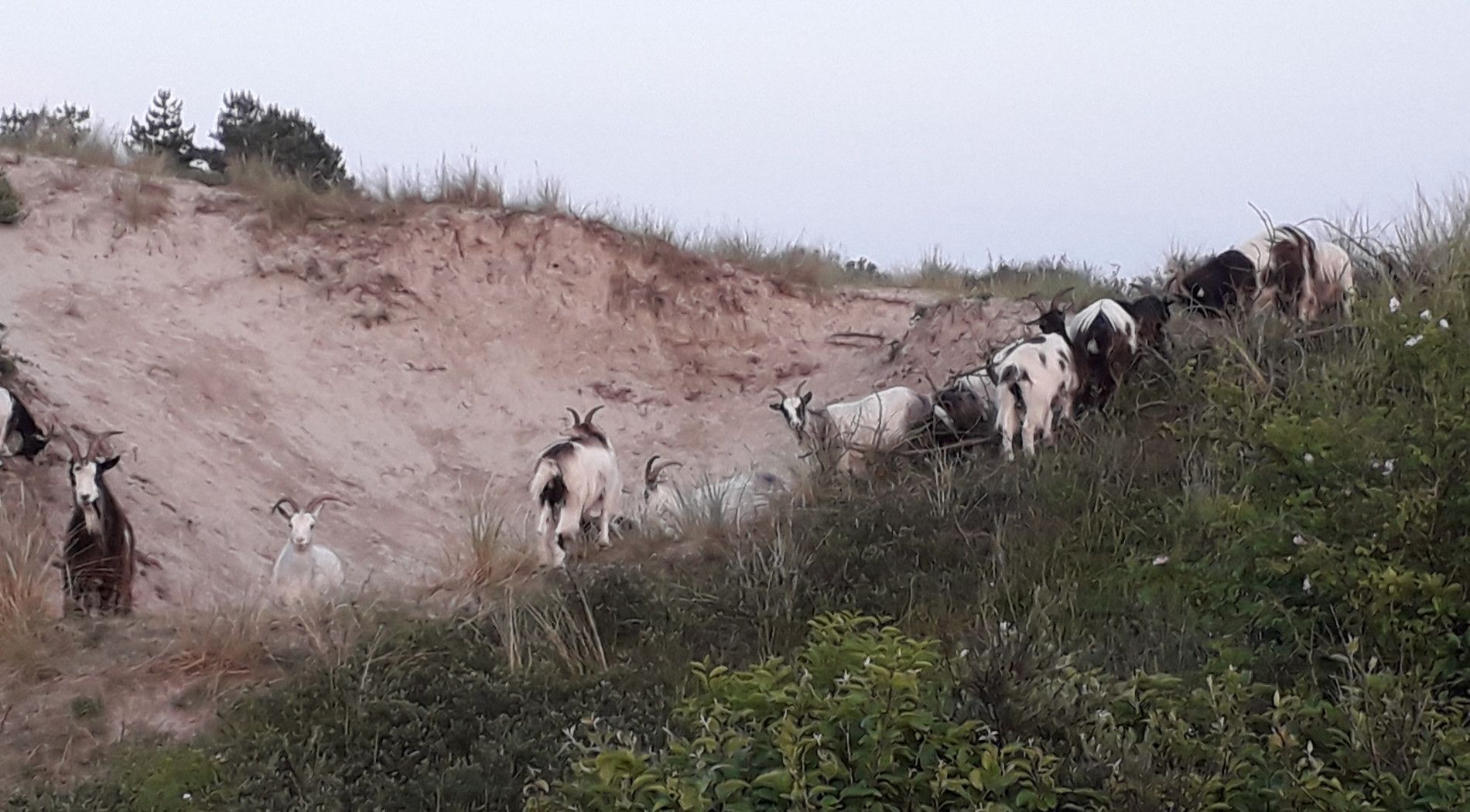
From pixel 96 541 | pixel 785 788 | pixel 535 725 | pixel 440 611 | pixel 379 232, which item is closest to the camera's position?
pixel 785 788

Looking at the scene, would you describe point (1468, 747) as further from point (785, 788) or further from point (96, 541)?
point (96, 541)

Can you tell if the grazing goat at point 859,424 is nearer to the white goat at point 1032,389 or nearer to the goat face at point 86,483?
the white goat at point 1032,389

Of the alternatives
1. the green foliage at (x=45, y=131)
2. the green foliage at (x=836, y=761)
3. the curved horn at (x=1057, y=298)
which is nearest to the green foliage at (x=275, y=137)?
the green foliage at (x=45, y=131)

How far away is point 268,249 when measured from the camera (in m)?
15.8

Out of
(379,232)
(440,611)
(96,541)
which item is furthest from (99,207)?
(440,611)

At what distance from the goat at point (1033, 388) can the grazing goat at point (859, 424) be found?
1065mm

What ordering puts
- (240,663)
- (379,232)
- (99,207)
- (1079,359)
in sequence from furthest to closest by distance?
(379,232) < (99,207) < (1079,359) < (240,663)

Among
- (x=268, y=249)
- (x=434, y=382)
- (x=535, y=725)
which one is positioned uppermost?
(x=268, y=249)

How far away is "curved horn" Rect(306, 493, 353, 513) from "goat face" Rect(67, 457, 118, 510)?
159 centimetres

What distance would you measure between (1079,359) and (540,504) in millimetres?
4320

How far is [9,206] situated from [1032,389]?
1148 cm

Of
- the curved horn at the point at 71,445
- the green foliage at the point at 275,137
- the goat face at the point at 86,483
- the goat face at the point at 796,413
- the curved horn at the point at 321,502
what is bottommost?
the curved horn at the point at 321,502

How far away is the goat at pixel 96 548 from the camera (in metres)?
8.89

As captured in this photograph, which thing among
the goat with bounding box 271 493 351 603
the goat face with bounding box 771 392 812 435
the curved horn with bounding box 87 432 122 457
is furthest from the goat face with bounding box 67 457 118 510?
the goat face with bounding box 771 392 812 435
